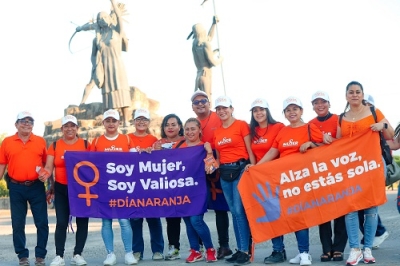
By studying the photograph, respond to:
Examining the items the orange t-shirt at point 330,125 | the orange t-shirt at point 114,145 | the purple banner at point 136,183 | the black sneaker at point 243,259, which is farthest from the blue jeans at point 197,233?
the orange t-shirt at point 330,125

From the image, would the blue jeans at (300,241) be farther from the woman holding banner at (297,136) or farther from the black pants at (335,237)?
the black pants at (335,237)

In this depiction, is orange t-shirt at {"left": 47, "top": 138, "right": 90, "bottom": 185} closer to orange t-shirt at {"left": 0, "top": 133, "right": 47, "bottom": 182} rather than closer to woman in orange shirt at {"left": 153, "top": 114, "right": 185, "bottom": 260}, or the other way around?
orange t-shirt at {"left": 0, "top": 133, "right": 47, "bottom": 182}

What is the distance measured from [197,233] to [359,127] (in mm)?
2482

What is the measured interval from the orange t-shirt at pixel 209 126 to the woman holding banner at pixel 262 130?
0.82 meters

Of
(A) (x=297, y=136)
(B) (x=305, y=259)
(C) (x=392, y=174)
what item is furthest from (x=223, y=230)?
(C) (x=392, y=174)

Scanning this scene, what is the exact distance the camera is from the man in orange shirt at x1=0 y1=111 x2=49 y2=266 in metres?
8.65

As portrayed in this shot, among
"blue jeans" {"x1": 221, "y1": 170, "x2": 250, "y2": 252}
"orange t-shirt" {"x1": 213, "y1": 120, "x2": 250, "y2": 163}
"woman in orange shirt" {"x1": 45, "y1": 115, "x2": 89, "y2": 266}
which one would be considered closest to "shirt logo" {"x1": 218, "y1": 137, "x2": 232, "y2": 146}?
"orange t-shirt" {"x1": 213, "y1": 120, "x2": 250, "y2": 163}

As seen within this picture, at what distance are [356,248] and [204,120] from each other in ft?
9.02

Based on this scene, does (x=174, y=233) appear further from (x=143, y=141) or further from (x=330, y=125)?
(x=330, y=125)

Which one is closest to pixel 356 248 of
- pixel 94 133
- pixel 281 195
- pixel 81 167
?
pixel 281 195

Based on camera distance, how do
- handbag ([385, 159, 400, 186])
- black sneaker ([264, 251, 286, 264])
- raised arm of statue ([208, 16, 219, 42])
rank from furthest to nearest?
raised arm of statue ([208, 16, 219, 42])
handbag ([385, 159, 400, 186])
black sneaker ([264, 251, 286, 264])

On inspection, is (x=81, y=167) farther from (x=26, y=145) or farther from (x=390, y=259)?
(x=390, y=259)

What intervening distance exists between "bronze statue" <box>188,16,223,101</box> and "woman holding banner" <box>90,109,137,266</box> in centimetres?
1359

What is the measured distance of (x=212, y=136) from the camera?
888 centimetres
